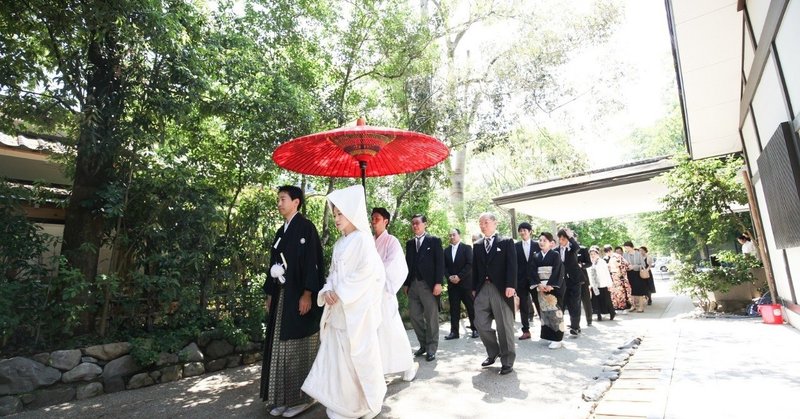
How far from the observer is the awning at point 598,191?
10.4 metres

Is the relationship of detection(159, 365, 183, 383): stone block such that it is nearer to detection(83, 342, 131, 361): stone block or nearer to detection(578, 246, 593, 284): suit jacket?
detection(83, 342, 131, 361): stone block

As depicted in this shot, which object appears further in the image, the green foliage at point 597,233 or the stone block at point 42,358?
the green foliage at point 597,233

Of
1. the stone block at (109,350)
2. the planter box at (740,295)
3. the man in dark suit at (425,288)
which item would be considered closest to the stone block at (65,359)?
the stone block at (109,350)

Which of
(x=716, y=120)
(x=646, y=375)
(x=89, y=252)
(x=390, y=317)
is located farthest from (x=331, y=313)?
(x=716, y=120)

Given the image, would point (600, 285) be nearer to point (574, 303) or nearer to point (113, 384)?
point (574, 303)

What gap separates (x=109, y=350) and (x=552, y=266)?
20.3 ft

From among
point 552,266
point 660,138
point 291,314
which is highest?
point 660,138

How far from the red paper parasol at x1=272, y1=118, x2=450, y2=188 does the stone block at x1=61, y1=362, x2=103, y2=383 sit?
10.4ft

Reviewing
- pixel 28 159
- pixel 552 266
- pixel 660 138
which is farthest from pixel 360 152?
pixel 660 138

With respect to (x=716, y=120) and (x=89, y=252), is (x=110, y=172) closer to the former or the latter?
(x=89, y=252)

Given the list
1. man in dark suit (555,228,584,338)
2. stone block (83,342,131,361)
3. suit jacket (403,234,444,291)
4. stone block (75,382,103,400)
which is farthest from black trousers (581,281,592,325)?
stone block (75,382,103,400)

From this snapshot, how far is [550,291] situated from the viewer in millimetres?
6438

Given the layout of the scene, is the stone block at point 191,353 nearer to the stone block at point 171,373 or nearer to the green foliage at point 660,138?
the stone block at point 171,373

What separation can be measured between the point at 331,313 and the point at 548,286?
4.01 metres
